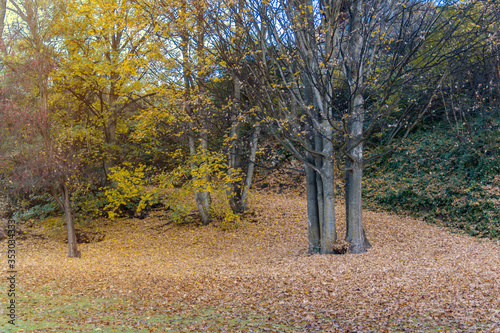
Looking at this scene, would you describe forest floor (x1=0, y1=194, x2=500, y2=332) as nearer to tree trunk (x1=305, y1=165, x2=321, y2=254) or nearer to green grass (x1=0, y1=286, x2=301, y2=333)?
green grass (x1=0, y1=286, x2=301, y2=333)

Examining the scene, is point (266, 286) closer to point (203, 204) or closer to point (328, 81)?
point (328, 81)

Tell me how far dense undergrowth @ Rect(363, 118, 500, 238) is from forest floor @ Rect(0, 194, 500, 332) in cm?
91

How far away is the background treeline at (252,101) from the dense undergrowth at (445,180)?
5 cm

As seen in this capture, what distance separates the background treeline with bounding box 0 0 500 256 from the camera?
8352mm


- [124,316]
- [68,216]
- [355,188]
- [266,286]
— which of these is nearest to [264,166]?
[355,188]

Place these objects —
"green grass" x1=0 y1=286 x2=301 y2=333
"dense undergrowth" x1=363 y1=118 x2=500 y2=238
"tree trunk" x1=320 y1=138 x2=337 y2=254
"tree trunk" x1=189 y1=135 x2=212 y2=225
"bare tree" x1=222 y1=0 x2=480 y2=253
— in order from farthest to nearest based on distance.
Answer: "tree trunk" x1=189 y1=135 x2=212 y2=225
"dense undergrowth" x1=363 y1=118 x2=500 y2=238
"tree trunk" x1=320 y1=138 x2=337 y2=254
"bare tree" x1=222 y1=0 x2=480 y2=253
"green grass" x1=0 y1=286 x2=301 y2=333

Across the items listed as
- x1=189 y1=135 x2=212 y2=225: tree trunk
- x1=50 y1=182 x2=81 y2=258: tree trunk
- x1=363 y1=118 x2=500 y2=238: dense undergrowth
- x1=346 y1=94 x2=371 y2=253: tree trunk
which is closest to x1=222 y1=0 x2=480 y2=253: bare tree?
x1=346 y1=94 x2=371 y2=253: tree trunk

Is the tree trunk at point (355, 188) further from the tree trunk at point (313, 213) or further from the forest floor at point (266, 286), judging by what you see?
the tree trunk at point (313, 213)

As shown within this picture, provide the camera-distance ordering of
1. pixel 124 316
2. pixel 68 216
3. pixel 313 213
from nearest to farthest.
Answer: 1. pixel 124 316
2. pixel 313 213
3. pixel 68 216

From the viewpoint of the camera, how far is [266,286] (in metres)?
6.49

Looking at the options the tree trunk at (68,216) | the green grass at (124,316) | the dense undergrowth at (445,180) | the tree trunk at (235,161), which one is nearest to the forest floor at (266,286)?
the green grass at (124,316)

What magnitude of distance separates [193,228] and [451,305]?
29.8ft

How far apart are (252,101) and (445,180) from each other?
7.18 meters

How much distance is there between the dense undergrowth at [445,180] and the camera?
1098cm
